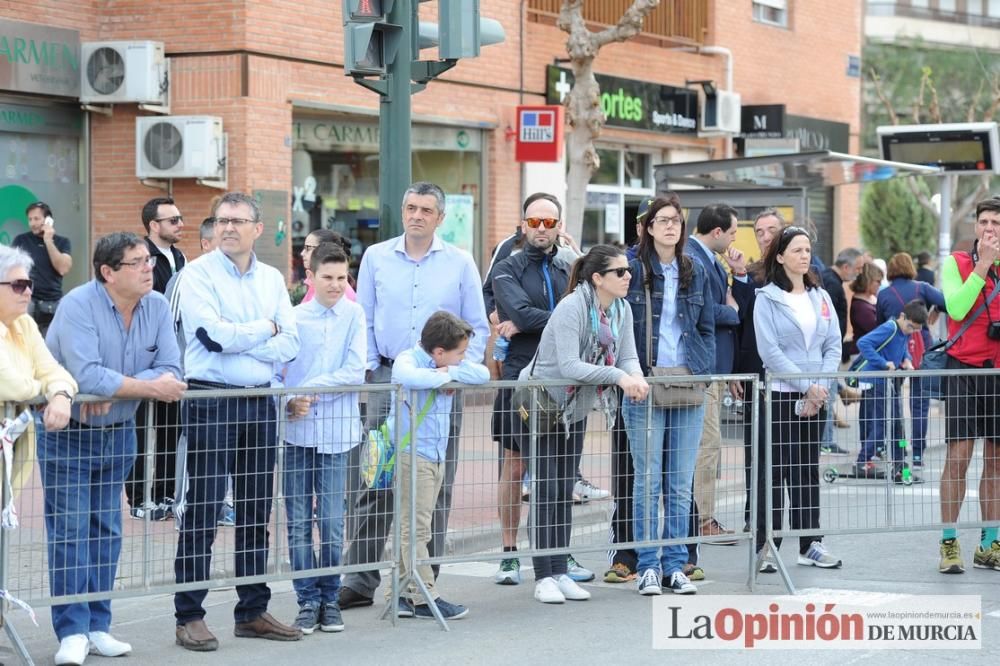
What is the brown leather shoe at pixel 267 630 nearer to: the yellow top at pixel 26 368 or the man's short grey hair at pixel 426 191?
the yellow top at pixel 26 368

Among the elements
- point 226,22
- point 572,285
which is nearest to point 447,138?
point 226,22

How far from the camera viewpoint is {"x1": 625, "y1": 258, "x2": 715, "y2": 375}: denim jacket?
8.23m

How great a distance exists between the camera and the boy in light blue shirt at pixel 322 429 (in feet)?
22.9

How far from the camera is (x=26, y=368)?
246 inches

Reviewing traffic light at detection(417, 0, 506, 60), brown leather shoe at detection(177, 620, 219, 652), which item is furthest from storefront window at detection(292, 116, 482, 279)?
brown leather shoe at detection(177, 620, 219, 652)

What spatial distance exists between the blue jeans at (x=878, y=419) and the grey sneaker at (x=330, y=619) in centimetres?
317

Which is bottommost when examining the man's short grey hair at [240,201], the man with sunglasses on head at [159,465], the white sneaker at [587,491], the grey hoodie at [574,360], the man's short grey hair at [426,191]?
the white sneaker at [587,491]

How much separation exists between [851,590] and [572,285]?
7.12ft

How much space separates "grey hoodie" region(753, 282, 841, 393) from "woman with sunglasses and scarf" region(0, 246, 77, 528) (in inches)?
160

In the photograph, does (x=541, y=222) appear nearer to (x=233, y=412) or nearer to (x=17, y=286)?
(x=233, y=412)

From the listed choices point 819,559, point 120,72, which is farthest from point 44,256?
point 819,559

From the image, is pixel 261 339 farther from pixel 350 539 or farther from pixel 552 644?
pixel 552 644

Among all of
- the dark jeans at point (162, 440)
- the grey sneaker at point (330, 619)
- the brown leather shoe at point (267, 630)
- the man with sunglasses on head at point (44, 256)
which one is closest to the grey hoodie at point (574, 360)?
the grey sneaker at point (330, 619)

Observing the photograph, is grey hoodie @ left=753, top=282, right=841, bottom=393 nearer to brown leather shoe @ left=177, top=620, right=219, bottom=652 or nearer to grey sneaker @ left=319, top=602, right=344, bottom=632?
grey sneaker @ left=319, top=602, right=344, bottom=632
